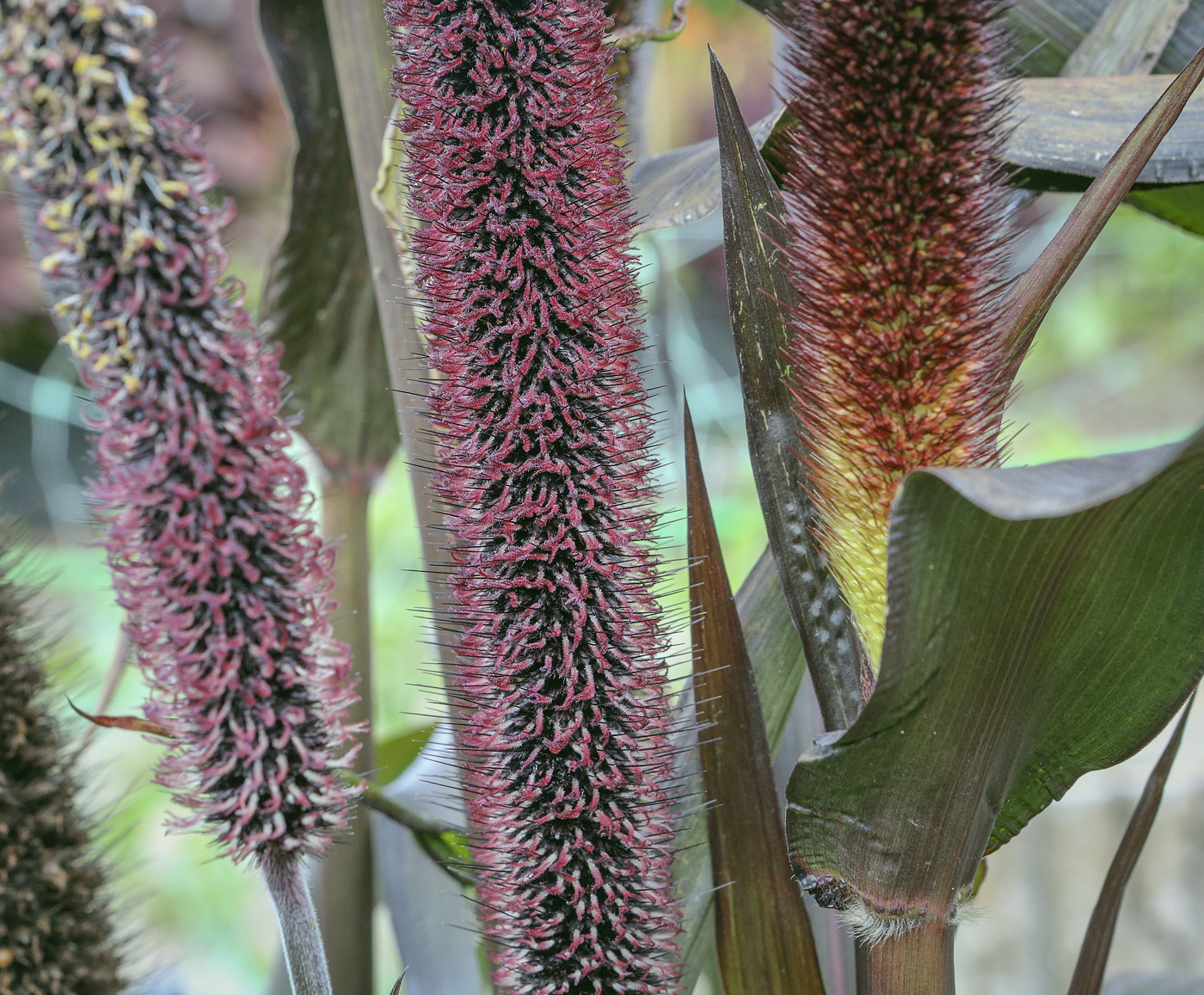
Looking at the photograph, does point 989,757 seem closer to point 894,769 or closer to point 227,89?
point 894,769

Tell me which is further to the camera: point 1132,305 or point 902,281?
point 1132,305

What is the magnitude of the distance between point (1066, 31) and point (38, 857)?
1.77 feet

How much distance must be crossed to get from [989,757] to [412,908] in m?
0.30

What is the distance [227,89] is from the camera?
1.62 m

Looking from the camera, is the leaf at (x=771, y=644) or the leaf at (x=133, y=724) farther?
the leaf at (x=771, y=644)

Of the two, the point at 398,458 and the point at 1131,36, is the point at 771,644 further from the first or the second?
the point at 398,458

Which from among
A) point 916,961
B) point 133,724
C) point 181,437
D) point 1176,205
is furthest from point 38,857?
point 1176,205

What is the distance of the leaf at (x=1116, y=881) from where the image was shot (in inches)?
15.4

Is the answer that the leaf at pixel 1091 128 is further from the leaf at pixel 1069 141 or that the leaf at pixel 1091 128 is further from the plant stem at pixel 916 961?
the plant stem at pixel 916 961

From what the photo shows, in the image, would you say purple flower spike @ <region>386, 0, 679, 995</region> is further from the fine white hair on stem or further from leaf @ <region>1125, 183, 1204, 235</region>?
leaf @ <region>1125, 183, 1204, 235</region>

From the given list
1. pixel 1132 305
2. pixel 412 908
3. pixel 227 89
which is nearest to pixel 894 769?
pixel 412 908

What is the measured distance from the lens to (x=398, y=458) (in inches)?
34.1

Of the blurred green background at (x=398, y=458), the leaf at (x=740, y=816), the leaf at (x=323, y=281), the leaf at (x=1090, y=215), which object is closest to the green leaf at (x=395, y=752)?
the blurred green background at (x=398, y=458)

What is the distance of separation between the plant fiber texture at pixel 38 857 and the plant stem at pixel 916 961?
0.25 metres
